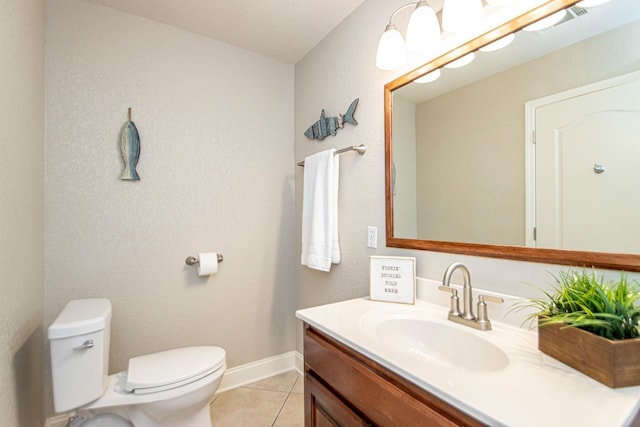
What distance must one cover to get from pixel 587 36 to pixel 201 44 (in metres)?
2.00

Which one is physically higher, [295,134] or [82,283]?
[295,134]

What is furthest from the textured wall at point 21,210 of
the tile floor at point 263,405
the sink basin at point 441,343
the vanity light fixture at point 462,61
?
Answer: the vanity light fixture at point 462,61

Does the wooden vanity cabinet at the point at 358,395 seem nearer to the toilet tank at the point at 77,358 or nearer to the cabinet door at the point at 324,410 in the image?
the cabinet door at the point at 324,410

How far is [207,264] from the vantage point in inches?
71.2

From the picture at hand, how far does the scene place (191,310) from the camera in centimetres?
186

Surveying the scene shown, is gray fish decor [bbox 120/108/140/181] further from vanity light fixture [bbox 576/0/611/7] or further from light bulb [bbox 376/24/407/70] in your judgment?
vanity light fixture [bbox 576/0/611/7]

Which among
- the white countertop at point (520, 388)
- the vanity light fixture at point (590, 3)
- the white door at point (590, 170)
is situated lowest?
the white countertop at point (520, 388)

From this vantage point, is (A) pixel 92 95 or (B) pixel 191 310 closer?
(A) pixel 92 95

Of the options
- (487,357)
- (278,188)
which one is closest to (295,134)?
(278,188)

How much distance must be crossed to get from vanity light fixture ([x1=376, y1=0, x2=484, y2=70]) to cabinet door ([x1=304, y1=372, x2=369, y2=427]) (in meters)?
1.34

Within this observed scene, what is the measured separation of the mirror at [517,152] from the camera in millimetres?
795

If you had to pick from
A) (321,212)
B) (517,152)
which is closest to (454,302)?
(517,152)

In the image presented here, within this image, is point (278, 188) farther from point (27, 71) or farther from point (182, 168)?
point (27, 71)

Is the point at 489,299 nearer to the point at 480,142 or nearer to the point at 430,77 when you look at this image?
the point at 480,142
